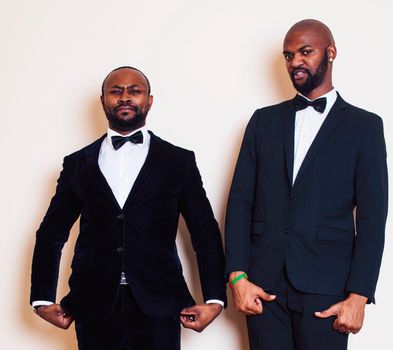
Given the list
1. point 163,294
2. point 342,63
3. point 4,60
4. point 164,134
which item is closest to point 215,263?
point 163,294

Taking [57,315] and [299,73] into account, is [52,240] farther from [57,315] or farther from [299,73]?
[299,73]

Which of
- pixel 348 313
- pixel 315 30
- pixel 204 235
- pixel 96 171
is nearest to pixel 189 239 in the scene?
pixel 204 235

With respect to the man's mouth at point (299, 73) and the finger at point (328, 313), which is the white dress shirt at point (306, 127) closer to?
the man's mouth at point (299, 73)

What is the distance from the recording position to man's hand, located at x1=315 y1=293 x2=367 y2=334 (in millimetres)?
2367

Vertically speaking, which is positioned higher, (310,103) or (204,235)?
(310,103)

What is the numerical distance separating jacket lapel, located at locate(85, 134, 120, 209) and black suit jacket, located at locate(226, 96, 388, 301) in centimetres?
48

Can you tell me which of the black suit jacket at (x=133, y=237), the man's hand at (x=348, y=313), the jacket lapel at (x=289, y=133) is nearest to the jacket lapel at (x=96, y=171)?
the black suit jacket at (x=133, y=237)

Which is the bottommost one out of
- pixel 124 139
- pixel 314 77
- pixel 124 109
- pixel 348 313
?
pixel 348 313

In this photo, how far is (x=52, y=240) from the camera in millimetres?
2834

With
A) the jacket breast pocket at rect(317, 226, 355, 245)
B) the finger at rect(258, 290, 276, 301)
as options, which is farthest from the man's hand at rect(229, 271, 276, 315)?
the jacket breast pocket at rect(317, 226, 355, 245)

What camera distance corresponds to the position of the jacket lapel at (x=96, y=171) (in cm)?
265

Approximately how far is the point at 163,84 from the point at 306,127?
3.12 ft

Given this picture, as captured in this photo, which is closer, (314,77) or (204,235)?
(314,77)

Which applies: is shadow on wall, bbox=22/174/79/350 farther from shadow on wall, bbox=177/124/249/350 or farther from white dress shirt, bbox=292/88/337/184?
white dress shirt, bbox=292/88/337/184
